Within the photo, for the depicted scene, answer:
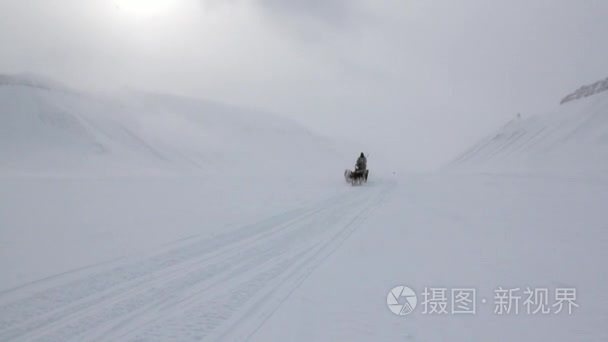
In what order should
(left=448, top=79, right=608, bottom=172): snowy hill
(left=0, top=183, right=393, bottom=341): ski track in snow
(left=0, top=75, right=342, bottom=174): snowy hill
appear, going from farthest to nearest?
(left=448, top=79, right=608, bottom=172): snowy hill → (left=0, top=75, right=342, bottom=174): snowy hill → (left=0, top=183, right=393, bottom=341): ski track in snow

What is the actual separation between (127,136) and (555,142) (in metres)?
48.5

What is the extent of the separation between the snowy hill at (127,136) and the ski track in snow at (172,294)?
23023 millimetres

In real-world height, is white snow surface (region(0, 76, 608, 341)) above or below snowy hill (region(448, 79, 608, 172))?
below

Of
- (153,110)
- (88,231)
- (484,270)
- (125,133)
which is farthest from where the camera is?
(153,110)

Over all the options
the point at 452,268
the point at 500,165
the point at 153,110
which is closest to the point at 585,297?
the point at 452,268

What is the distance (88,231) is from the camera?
26.2 ft

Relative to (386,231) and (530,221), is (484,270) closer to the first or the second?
(386,231)

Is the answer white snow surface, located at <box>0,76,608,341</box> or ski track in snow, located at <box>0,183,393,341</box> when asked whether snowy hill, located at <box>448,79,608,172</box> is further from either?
ski track in snow, located at <box>0,183,393,341</box>

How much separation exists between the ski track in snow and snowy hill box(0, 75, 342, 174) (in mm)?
23023

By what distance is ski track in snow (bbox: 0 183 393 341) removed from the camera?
3693mm

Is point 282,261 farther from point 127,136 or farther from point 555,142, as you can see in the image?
point 555,142

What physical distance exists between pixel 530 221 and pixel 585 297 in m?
5.14

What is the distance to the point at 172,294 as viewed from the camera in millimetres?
4574

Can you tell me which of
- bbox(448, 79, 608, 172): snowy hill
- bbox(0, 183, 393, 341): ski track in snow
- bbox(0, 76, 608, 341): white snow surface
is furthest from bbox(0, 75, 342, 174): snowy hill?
bbox(448, 79, 608, 172): snowy hill
